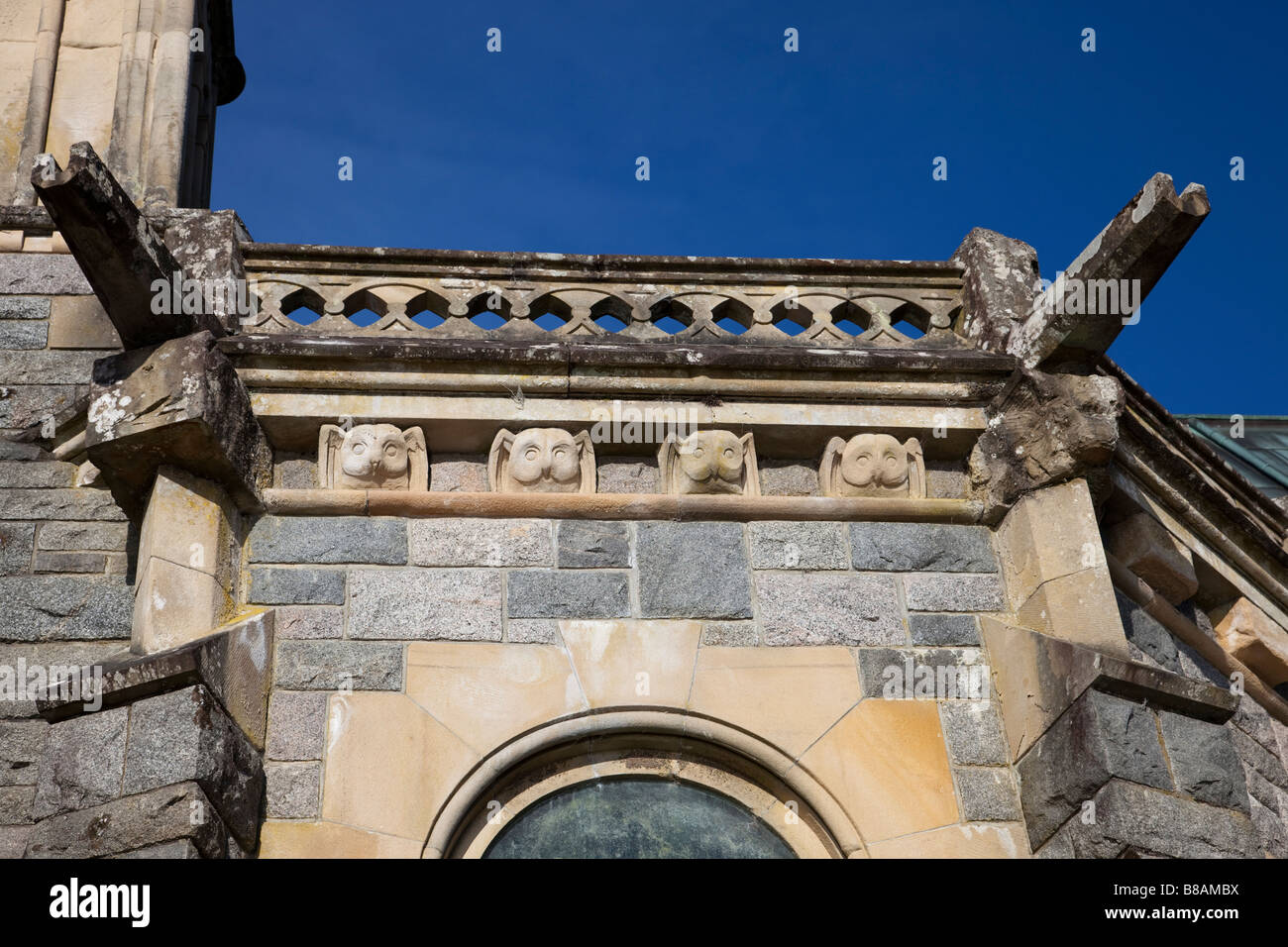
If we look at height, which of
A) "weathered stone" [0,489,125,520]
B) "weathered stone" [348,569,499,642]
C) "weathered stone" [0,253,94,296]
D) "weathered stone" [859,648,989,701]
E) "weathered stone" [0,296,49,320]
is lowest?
"weathered stone" [859,648,989,701]

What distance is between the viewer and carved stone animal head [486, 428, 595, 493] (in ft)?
19.7

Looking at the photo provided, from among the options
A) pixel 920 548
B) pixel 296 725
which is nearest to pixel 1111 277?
pixel 920 548

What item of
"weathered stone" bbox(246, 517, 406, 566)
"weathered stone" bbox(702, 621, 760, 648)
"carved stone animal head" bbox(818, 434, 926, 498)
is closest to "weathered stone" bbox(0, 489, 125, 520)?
"weathered stone" bbox(246, 517, 406, 566)

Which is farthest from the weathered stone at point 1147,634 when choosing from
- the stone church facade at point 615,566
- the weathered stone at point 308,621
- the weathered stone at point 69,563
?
the weathered stone at point 69,563

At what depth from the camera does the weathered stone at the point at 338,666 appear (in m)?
5.52

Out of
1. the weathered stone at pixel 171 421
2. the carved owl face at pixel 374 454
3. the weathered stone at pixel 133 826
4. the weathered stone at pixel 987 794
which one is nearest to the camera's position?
the weathered stone at pixel 133 826

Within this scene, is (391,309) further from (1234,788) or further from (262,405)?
(1234,788)

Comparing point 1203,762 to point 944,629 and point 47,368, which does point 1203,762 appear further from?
point 47,368

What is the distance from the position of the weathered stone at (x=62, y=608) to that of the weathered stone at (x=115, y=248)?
1.00 metres

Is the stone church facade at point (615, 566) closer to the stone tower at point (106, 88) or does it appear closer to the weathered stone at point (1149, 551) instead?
the weathered stone at point (1149, 551)

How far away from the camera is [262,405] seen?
6.00 m

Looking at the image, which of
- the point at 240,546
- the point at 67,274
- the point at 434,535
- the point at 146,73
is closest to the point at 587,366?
the point at 434,535

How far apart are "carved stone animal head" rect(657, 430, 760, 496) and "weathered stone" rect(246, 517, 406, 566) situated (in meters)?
0.97

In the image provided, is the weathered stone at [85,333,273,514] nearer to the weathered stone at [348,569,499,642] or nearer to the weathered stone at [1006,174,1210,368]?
the weathered stone at [348,569,499,642]
